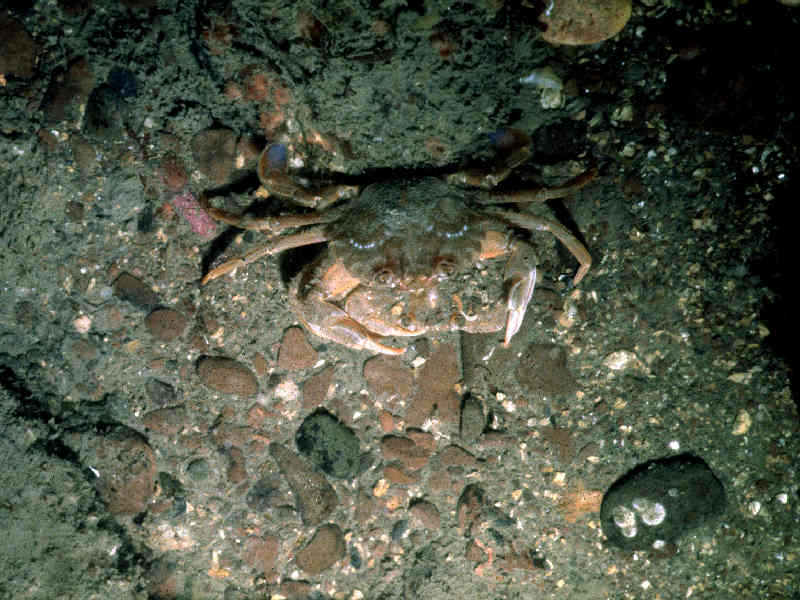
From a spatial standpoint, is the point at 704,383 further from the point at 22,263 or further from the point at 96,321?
the point at 22,263

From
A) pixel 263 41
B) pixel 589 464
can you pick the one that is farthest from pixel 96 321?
pixel 589 464

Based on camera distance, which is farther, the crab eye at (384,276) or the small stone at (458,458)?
the small stone at (458,458)

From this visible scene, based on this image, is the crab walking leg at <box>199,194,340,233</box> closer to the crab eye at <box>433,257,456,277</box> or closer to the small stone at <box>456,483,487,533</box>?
the crab eye at <box>433,257,456,277</box>

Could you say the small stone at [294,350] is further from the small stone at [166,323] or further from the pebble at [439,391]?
the pebble at [439,391]

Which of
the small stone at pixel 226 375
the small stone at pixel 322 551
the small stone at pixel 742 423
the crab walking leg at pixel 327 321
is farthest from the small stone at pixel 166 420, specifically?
the small stone at pixel 742 423

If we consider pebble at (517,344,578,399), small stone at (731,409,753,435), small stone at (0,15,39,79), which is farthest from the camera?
pebble at (517,344,578,399)

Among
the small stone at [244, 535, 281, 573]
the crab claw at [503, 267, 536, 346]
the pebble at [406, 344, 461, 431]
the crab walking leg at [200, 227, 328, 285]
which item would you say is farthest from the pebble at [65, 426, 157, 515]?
the crab claw at [503, 267, 536, 346]
